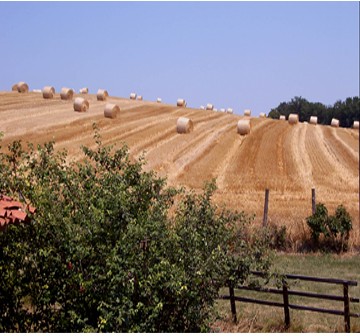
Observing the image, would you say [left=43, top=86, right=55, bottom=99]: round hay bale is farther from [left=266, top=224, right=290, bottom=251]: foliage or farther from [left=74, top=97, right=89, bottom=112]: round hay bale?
[left=266, top=224, right=290, bottom=251]: foliage

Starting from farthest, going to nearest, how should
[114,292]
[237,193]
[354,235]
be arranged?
[237,193] < [354,235] < [114,292]

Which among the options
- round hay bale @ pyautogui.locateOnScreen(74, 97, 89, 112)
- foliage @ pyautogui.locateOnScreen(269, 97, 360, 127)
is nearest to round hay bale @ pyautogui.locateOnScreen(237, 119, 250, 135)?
round hay bale @ pyautogui.locateOnScreen(74, 97, 89, 112)

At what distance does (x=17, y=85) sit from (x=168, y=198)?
90.5 feet

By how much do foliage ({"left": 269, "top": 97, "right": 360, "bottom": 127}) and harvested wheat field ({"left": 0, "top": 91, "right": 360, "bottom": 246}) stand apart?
5152 centimetres

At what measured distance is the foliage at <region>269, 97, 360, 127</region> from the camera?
85.8m

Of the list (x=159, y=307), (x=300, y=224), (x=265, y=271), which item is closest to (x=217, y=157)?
(x=300, y=224)

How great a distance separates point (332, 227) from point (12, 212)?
12.7m

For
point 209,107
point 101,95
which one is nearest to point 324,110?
point 209,107

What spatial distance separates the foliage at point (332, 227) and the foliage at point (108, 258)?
419 inches

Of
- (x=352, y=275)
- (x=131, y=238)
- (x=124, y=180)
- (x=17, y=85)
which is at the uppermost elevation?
(x=17, y=85)

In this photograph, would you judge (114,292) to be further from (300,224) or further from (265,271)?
(300,224)

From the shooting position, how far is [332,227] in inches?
688

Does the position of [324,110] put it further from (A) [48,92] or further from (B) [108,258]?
(B) [108,258]

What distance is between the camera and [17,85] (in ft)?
109
